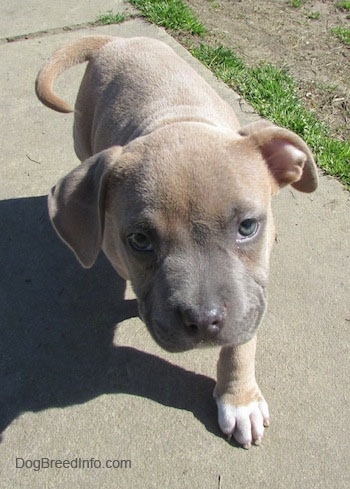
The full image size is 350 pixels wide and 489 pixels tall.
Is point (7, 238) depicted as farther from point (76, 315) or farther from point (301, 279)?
point (301, 279)

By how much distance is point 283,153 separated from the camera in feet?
9.31

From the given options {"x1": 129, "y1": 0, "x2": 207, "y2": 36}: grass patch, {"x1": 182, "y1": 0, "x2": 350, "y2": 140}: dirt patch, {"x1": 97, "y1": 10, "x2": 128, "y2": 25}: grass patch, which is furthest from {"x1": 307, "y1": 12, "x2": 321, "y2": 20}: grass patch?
{"x1": 97, "y1": 10, "x2": 128, "y2": 25}: grass patch

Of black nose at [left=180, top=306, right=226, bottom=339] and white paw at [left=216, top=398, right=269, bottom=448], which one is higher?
black nose at [left=180, top=306, right=226, bottom=339]

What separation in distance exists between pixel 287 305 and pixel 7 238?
201 cm

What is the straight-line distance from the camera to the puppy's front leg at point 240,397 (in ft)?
9.59

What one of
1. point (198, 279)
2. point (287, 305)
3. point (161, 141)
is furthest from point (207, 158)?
point (287, 305)

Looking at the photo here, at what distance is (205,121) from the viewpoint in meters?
3.14

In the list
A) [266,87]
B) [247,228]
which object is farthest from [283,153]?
[266,87]

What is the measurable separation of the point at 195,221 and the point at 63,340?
1512 millimetres

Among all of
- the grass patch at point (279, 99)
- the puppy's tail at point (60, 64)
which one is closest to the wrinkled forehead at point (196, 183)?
the puppy's tail at point (60, 64)

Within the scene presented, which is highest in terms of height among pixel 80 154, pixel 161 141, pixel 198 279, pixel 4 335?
pixel 161 141

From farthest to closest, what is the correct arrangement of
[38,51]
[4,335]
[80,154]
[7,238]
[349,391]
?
1. [38,51]
2. [80,154]
3. [7,238]
4. [4,335]
5. [349,391]

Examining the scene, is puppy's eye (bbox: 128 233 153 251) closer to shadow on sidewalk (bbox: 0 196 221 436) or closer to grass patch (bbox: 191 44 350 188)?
shadow on sidewalk (bbox: 0 196 221 436)

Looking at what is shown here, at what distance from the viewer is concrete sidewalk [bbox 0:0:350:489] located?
287cm
